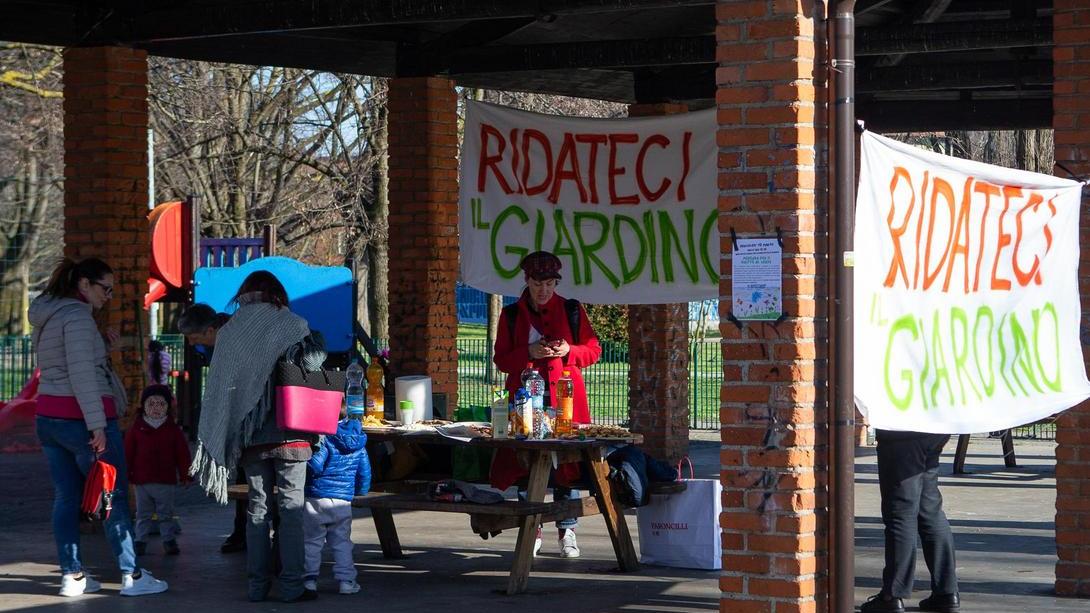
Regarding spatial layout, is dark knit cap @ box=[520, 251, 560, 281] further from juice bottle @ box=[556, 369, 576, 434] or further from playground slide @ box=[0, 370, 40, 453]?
playground slide @ box=[0, 370, 40, 453]

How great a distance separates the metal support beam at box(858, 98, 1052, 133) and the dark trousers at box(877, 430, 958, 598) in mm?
8776

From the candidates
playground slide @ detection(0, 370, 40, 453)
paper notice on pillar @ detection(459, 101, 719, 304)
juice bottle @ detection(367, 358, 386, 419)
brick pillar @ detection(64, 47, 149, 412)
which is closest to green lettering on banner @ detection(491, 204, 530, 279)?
paper notice on pillar @ detection(459, 101, 719, 304)

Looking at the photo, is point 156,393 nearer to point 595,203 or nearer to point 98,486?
point 98,486

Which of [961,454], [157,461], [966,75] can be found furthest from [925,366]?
[961,454]

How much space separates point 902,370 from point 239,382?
384 centimetres

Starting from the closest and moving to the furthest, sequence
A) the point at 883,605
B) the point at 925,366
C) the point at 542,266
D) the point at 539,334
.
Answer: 1. the point at 925,366
2. the point at 883,605
3. the point at 542,266
4. the point at 539,334

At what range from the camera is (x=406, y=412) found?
9.83 meters

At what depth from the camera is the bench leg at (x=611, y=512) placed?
9281 millimetres

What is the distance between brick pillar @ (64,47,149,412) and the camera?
1133 centimetres

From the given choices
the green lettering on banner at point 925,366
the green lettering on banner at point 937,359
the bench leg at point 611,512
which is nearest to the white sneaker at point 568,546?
the bench leg at point 611,512

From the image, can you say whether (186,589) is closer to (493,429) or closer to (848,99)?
(493,429)

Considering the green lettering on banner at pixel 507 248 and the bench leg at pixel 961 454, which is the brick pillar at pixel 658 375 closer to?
the bench leg at pixel 961 454

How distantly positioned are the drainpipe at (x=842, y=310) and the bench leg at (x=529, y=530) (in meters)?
3.07

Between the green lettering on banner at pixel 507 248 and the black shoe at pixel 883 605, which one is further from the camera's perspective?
the green lettering on banner at pixel 507 248
